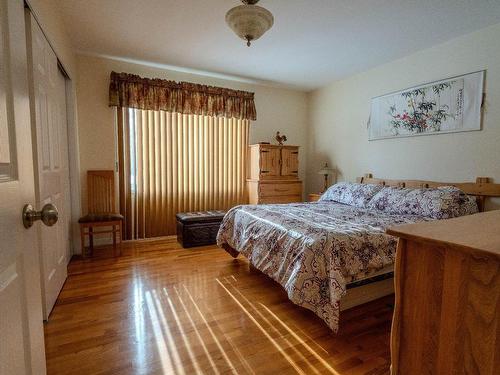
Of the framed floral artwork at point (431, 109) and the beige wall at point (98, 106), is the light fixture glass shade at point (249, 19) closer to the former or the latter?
the beige wall at point (98, 106)

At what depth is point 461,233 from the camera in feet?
2.68

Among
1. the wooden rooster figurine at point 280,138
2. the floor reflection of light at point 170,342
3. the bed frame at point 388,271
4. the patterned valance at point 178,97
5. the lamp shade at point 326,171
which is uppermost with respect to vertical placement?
the patterned valance at point 178,97

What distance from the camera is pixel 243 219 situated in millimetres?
2725

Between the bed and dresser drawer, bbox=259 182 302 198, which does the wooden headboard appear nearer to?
the bed

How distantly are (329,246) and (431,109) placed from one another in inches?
95.8

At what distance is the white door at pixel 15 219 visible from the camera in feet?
2.04

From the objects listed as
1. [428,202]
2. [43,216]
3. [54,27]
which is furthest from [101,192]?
[428,202]

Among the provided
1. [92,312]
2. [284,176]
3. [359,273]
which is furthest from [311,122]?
[92,312]

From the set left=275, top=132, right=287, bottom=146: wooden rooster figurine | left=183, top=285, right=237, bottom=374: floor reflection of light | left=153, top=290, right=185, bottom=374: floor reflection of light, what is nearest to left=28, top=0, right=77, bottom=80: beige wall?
left=153, top=290, right=185, bottom=374: floor reflection of light

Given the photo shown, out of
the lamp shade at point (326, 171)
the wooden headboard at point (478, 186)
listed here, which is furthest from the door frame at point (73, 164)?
the wooden headboard at point (478, 186)

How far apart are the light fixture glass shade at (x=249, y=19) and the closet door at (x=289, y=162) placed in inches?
92.1

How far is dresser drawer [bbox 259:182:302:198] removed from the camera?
419cm

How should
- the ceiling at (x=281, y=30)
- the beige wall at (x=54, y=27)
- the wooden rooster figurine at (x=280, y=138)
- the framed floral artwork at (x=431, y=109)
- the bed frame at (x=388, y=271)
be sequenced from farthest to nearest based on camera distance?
the wooden rooster figurine at (x=280, y=138) → the framed floral artwork at (x=431, y=109) → the ceiling at (x=281, y=30) → the bed frame at (x=388, y=271) → the beige wall at (x=54, y=27)

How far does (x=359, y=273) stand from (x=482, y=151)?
6.77 ft
